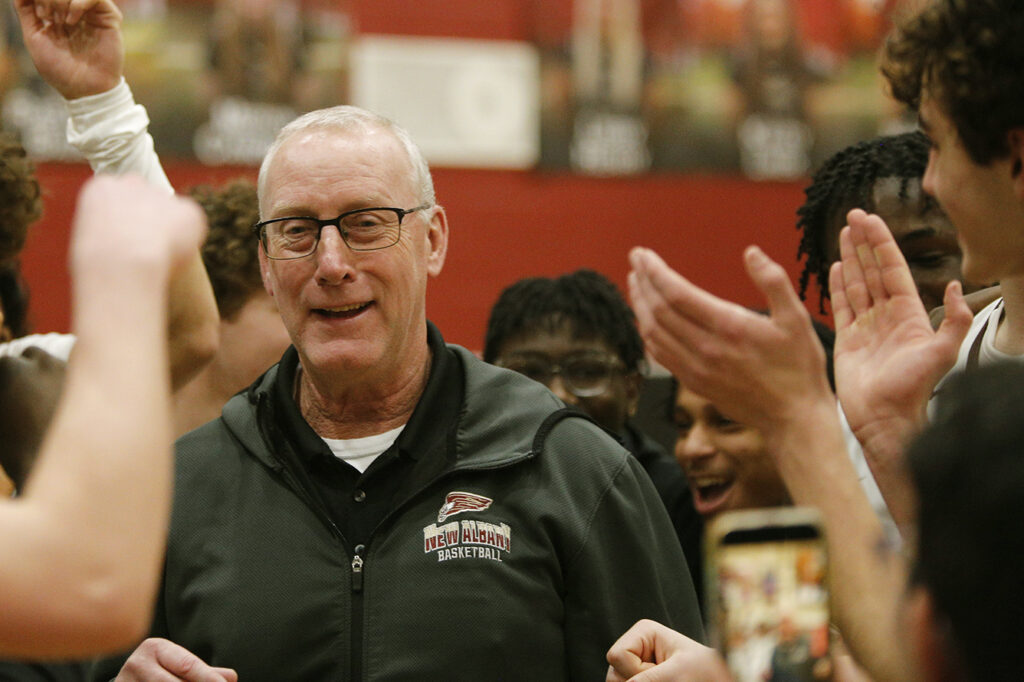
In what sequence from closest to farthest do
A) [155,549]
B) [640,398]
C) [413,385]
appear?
→ 1. [155,549]
2. [413,385]
3. [640,398]

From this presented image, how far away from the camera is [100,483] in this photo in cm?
112

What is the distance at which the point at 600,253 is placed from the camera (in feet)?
20.3

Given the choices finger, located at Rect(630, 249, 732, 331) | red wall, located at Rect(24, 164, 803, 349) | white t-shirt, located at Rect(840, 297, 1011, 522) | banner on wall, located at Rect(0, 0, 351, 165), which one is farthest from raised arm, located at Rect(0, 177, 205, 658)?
red wall, located at Rect(24, 164, 803, 349)

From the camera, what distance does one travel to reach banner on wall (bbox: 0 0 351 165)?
5168mm

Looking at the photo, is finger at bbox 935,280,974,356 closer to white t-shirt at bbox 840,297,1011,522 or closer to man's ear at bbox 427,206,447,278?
white t-shirt at bbox 840,297,1011,522

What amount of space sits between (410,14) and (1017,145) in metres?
4.65

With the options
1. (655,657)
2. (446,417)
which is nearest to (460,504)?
(446,417)

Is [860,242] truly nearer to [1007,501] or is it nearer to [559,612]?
[1007,501]

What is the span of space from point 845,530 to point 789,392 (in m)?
0.18

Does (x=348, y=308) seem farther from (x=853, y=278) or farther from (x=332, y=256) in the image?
(x=853, y=278)

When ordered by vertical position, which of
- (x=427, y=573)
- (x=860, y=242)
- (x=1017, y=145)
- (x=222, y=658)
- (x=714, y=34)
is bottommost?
(x=222, y=658)

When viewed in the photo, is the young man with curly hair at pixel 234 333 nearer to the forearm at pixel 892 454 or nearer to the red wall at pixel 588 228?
the forearm at pixel 892 454

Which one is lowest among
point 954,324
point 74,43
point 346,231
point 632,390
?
point 632,390

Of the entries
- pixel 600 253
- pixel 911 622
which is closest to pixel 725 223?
pixel 600 253
